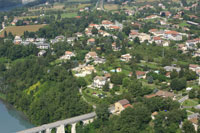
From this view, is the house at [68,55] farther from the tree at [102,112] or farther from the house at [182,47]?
the tree at [102,112]

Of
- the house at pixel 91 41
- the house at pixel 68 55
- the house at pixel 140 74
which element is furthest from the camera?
the house at pixel 91 41

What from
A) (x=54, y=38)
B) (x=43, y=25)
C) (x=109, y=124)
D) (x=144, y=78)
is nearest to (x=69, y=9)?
(x=43, y=25)

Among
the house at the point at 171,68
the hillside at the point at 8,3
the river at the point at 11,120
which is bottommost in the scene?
the hillside at the point at 8,3

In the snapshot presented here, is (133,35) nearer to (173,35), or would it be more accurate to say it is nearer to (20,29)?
(173,35)

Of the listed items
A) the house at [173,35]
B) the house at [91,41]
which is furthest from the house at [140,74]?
the house at [173,35]

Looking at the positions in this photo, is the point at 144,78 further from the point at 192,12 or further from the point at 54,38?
the point at 192,12
